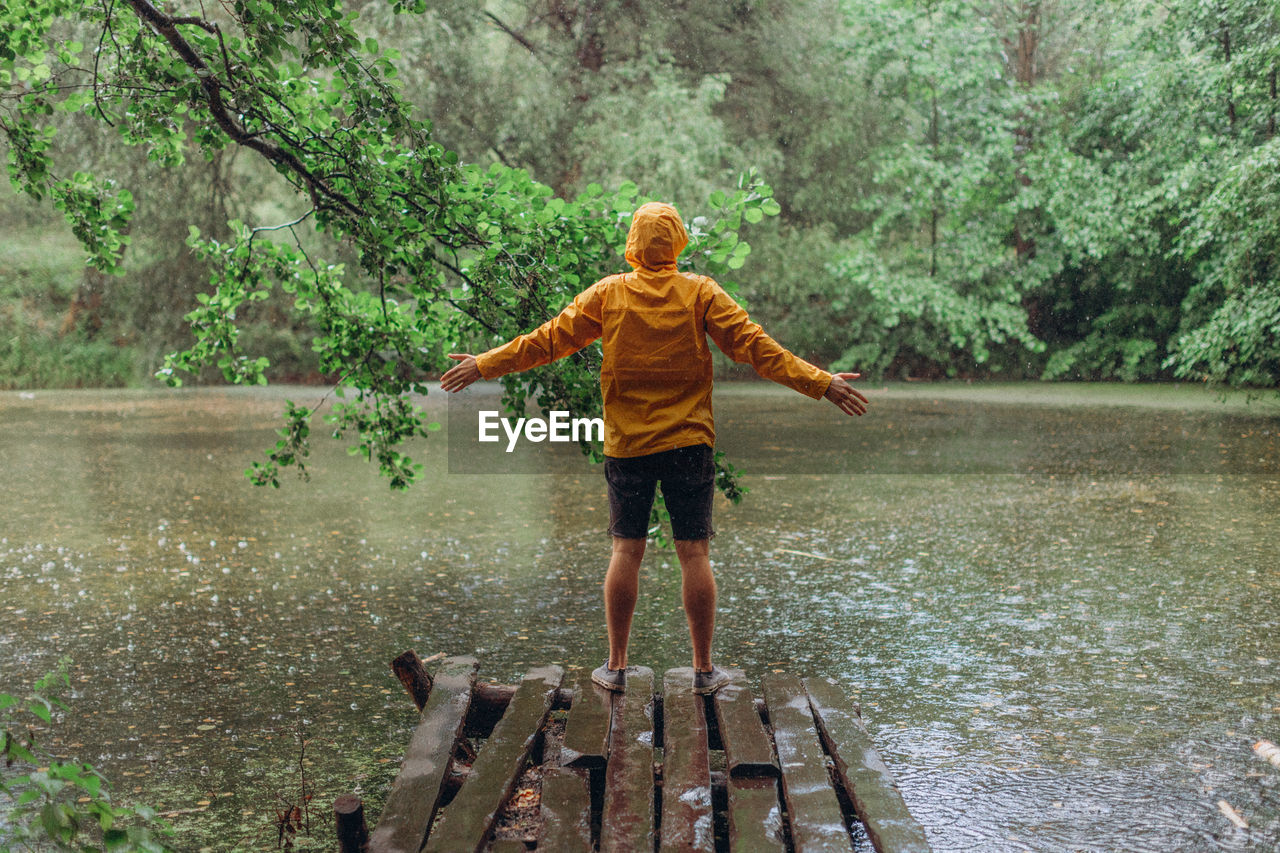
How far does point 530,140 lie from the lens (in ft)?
68.1

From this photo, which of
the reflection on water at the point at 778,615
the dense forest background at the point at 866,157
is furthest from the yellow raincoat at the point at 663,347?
the dense forest background at the point at 866,157

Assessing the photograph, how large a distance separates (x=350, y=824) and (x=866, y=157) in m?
23.4

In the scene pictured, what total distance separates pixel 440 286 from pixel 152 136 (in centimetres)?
161

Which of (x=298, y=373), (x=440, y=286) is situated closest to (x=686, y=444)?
(x=440, y=286)

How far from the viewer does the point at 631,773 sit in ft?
10.1

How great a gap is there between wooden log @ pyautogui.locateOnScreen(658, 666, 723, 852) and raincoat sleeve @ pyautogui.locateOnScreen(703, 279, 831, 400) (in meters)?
1.09

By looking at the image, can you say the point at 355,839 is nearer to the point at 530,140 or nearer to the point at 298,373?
the point at 530,140

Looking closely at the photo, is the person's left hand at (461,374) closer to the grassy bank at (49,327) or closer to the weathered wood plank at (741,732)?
the weathered wood plank at (741,732)

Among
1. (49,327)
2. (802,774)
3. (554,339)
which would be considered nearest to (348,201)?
(554,339)

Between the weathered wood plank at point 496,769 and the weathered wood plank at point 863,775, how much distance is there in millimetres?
889

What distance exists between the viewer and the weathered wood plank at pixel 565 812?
8.92ft

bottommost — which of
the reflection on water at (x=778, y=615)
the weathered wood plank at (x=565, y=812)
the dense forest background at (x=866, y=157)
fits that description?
the reflection on water at (x=778, y=615)

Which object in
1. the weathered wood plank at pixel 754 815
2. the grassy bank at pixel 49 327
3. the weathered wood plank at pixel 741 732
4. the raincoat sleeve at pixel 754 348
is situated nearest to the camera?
the weathered wood plank at pixel 754 815

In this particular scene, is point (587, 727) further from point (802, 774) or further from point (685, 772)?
point (802, 774)
